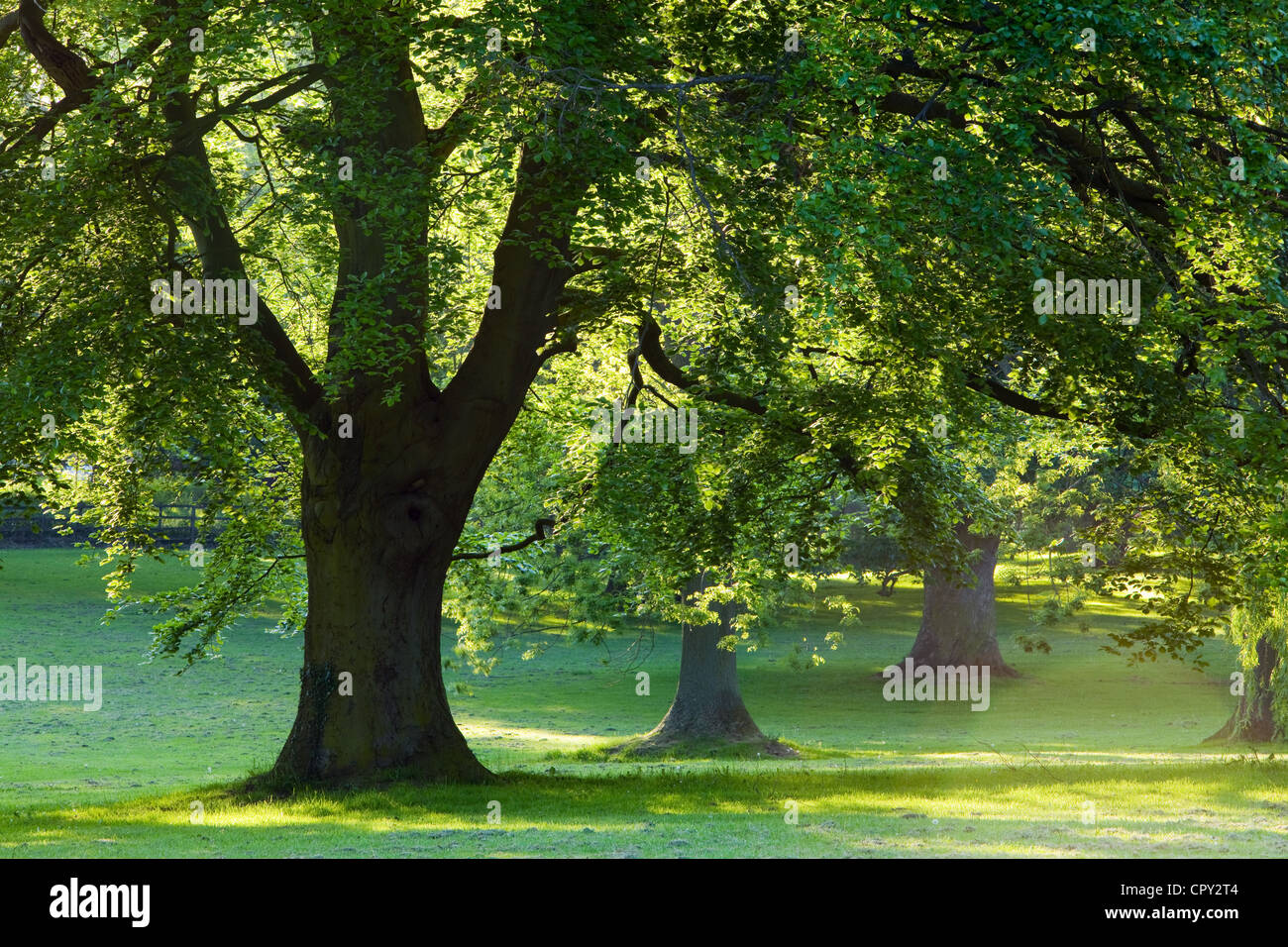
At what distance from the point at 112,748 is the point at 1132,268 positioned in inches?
881

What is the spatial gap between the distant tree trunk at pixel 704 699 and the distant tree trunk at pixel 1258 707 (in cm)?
973

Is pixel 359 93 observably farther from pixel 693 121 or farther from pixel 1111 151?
pixel 1111 151

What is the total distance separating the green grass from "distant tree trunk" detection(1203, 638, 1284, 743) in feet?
3.37

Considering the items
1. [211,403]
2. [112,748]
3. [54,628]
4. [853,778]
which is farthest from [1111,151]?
[54,628]

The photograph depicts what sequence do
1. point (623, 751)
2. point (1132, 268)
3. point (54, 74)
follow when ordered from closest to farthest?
1. point (1132, 268)
2. point (54, 74)
3. point (623, 751)

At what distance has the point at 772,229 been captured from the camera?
12.8m

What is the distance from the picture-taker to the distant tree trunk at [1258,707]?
24203mm

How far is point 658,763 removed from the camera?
79.0 feet

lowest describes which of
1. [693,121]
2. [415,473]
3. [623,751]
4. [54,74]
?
[623,751]

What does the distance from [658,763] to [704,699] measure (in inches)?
146

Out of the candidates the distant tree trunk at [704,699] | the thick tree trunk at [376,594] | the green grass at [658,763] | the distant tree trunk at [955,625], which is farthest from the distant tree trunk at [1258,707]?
the thick tree trunk at [376,594]

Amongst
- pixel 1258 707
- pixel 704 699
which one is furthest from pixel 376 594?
Result: pixel 1258 707

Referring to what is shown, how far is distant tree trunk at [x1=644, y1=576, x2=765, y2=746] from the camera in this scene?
2700 cm

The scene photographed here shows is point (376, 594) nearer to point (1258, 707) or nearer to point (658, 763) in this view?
point (658, 763)
